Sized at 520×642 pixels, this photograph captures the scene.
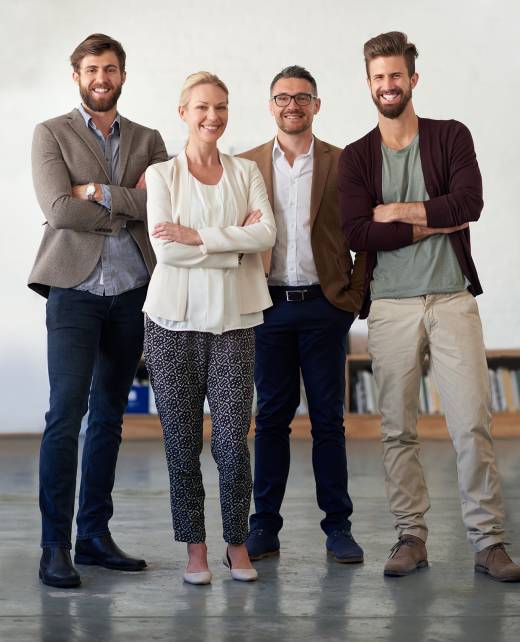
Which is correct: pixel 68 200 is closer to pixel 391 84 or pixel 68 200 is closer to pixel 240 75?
pixel 391 84

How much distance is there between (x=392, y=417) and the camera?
129 inches

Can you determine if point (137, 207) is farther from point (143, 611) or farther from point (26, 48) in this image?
point (26, 48)

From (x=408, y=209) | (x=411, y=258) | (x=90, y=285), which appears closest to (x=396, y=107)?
(x=408, y=209)

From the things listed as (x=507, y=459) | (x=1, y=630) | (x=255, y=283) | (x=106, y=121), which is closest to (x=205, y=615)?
(x=1, y=630)

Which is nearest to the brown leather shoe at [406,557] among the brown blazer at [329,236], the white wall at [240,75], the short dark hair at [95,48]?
the brown blazer at [329,236]

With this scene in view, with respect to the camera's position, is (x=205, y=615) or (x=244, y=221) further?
(x=244, y=221)

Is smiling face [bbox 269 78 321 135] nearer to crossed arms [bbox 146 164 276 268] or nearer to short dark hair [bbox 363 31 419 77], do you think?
short dark hair [bbox 363 31 419 77]

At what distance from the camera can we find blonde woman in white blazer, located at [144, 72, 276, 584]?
119 inches

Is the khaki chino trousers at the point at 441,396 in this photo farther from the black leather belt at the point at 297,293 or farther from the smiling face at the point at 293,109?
the smiling face at the point at 293,109

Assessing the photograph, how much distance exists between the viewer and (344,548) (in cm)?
338

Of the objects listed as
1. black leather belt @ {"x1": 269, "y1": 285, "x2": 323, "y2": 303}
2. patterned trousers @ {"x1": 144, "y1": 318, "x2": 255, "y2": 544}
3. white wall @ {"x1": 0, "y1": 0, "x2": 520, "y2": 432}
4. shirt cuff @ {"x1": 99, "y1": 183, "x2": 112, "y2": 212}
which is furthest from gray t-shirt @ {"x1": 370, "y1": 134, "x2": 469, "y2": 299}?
white wall @ {"x1": 0, "y1": 0, "x2": 520, "y2": 432}

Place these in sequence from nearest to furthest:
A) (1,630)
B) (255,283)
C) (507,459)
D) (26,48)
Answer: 1. (1,630)
2. (255,283)
3. (507,459)
4. (26,48)

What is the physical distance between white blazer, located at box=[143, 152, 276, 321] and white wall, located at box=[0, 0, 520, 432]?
428 centimetres

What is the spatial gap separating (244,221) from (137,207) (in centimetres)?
34
